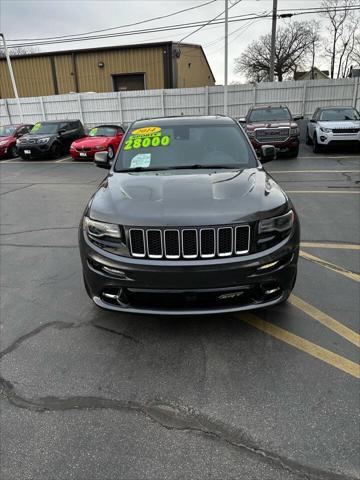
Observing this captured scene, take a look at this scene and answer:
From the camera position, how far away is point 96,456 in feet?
6.88

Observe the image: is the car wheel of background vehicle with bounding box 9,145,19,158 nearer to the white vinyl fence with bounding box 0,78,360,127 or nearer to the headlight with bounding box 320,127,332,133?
the white vinyl fence with bounding box 0,78,360,127

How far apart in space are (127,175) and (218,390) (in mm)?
2182

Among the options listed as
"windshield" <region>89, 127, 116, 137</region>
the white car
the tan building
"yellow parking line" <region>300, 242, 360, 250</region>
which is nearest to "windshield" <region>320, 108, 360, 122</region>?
the white car

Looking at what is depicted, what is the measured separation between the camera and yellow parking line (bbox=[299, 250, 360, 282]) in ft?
13.6

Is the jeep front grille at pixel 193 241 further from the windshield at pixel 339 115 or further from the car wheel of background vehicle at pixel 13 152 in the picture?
the car wheel of background vehicle at pixel 13 152

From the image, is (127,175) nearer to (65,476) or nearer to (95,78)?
(65,476)

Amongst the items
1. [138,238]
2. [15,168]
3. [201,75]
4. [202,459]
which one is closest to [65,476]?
[202,459]

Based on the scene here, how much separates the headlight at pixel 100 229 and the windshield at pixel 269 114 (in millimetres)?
12210

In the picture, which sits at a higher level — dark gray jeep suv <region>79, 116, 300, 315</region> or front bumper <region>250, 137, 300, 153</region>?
dark gray jeep suv <region>79, 116, 300, 315</region>

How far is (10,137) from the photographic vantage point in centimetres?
1772

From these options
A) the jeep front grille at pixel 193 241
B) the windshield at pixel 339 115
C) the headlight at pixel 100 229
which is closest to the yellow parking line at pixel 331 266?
the jeep front grille at pixel 193 241

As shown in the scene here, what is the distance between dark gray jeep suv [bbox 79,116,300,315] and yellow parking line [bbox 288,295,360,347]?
2.05 ft

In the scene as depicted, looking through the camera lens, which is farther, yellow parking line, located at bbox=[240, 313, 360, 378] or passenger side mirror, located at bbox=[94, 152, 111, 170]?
passenger side mirror, located at bbox=[94, 152, 111, 170]

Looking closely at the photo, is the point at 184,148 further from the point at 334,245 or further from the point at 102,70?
the point at 102,70
